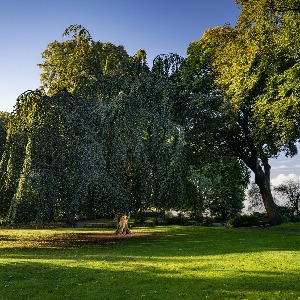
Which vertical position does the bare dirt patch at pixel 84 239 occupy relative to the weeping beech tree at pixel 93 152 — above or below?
below

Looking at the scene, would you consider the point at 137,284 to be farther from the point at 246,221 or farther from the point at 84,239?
the point at 246,221

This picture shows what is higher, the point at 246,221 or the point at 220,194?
the point at 220,194

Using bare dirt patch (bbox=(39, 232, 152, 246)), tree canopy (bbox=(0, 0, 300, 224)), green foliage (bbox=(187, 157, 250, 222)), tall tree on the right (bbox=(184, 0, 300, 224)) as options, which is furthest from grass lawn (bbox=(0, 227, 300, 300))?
green foliage (bbox=(187, 157, 250, 222))

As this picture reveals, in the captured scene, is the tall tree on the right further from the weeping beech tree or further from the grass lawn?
the grass lawn

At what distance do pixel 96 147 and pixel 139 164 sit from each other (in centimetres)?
246

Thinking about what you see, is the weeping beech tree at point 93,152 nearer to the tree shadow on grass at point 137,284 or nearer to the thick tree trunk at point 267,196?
the tree shadow on grass at point 137,284

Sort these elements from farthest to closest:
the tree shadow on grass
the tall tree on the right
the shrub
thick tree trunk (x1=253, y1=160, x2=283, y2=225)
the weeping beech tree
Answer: the shrub
thick tree trunk (x1=253, y1=160, x2=283, y2=225)
the tall tree on the right
the weeping beech tree
the tree shadow on grass

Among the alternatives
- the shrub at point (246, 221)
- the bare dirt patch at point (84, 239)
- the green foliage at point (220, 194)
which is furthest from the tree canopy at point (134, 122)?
the green foliage at point (220, 194)

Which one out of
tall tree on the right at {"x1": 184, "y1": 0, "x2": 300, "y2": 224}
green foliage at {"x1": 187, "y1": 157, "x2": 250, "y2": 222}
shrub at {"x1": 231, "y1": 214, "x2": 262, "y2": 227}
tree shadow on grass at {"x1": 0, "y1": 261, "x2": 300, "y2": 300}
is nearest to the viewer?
tree shadow on grass at {"x1": 0, "y1": 261, "x2": 300, "y2": 300}

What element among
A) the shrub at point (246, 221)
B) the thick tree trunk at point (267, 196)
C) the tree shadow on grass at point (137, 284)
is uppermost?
the thick tree trunk at point (267, 196)

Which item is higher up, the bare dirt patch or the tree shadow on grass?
the tree shadow on grass

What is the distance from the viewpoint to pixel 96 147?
1491 centimetres

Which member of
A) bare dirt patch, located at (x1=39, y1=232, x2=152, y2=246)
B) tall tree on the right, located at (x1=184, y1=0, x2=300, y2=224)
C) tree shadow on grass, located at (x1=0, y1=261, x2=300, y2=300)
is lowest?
bare dirt patch, located at (x1=39, y1=232, x2=152, y2=246)

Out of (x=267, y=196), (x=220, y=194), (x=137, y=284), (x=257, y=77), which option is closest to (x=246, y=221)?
(x=267, y=196)
